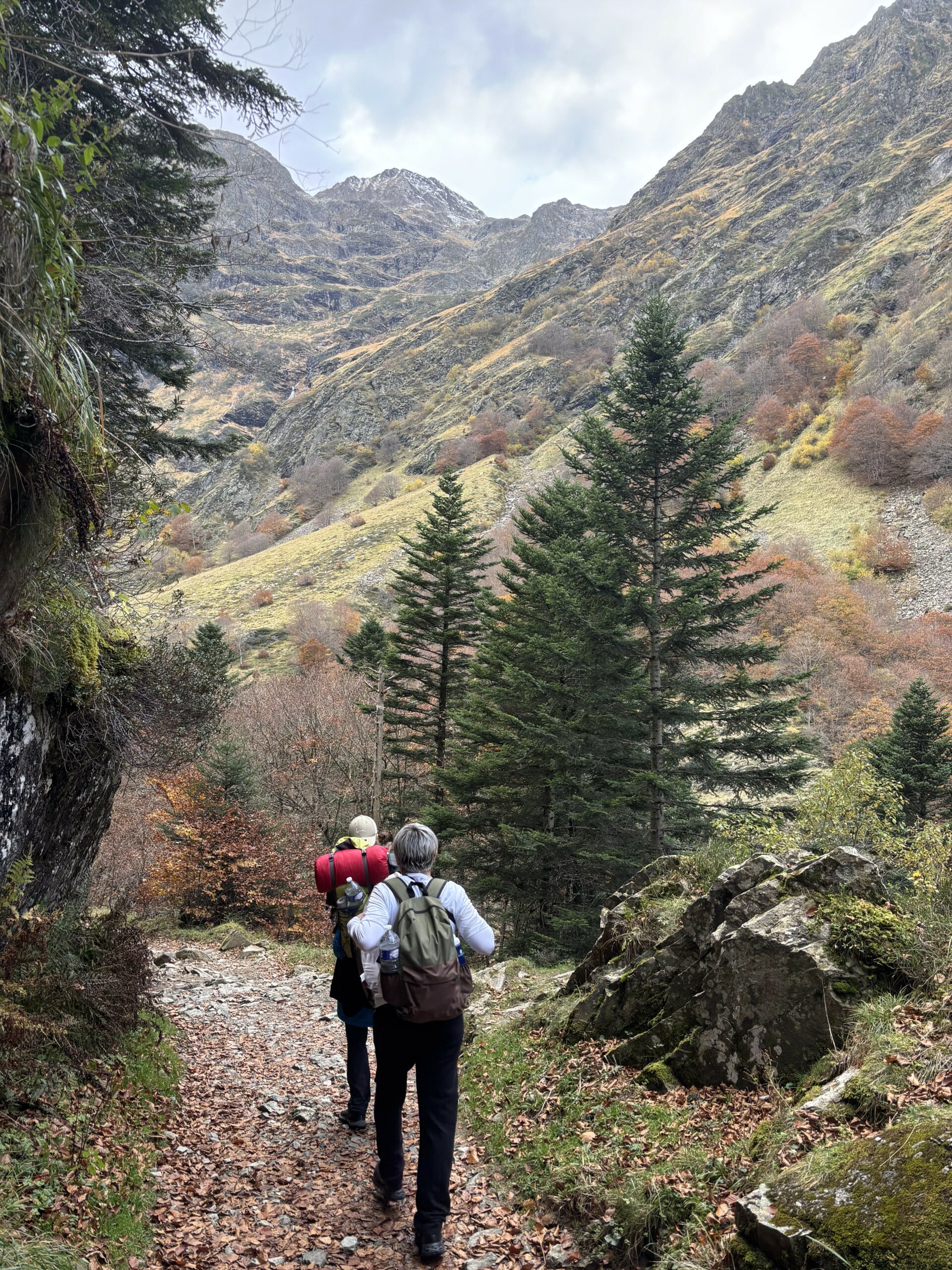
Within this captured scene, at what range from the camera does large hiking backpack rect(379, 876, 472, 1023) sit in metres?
3.28

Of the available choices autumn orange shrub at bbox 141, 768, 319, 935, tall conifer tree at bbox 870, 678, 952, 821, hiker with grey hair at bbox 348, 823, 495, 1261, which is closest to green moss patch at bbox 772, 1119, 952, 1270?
hiker with grey hair at bbox 348, 823, 495, 1261

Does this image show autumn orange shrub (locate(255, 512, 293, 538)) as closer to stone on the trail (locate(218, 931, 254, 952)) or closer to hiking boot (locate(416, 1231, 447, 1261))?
stone on the trail (locate(218, 931, 254, 952))

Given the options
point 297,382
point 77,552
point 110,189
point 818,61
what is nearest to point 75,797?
point 77,552

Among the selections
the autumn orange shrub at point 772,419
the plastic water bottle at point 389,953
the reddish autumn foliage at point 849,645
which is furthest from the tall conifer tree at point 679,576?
the autumn orange shrub at point 772,419

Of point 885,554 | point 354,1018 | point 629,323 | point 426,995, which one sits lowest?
point 354,1018

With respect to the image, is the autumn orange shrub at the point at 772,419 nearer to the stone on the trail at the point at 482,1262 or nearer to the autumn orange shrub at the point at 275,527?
the autumn orange shrub at the point at 275,527

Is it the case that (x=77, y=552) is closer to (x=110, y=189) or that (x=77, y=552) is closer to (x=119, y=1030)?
(x=119, y=1030)

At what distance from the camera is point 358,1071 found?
4.86 meters

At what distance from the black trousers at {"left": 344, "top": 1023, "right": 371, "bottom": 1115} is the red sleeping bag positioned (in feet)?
3.26

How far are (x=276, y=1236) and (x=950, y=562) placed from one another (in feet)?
159

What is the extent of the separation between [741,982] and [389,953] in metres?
2.53

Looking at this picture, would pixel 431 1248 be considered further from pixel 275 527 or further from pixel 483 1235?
pixel 275 527

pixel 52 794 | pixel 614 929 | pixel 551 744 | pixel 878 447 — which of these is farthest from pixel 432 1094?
pixel 878 447

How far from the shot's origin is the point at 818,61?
14862 cm
